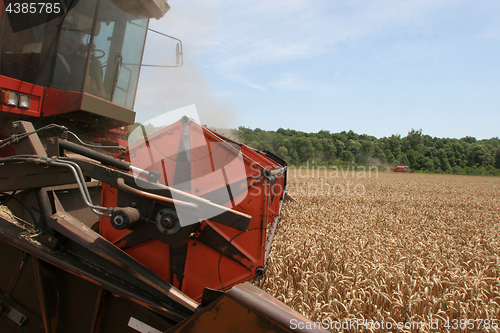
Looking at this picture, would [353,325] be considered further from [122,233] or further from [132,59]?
[132,59]

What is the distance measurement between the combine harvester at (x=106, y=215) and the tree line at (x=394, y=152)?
127ft

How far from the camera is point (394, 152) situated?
6069cm

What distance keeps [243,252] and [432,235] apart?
3.73 m

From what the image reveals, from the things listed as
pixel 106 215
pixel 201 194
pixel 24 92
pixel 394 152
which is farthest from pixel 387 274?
pixel 394 152

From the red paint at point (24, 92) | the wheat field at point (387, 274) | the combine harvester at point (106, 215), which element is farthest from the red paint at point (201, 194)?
the red paint at point (24, 92)

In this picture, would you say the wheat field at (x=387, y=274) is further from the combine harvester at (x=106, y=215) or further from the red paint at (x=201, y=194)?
the combine harvester at (x=106, y=215)

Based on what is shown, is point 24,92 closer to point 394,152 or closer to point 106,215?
point 106,215

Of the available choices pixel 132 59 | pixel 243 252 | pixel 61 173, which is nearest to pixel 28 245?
pixel 61 173

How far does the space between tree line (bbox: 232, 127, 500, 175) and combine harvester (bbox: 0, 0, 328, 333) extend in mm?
38739

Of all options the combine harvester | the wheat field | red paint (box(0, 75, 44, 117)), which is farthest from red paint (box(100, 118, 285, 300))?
red paint (box(0, 75, 44, 117))

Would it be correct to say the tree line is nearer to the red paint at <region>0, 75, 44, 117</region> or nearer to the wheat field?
the wheat field

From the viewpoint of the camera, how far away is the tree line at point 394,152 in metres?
48.8

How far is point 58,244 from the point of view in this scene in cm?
150

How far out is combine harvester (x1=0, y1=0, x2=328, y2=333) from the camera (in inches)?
53.2
